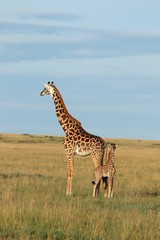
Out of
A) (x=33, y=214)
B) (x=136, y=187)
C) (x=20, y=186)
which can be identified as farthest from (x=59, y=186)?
(x=33, y=214)

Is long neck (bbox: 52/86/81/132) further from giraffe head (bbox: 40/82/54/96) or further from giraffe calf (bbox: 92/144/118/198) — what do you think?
giraffe calf (bbox: 92/144/118/198)

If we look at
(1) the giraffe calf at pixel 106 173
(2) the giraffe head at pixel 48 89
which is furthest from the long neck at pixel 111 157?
(2) the giraffe head at pixel 48 89

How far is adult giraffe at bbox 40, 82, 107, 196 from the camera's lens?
15.2 metres

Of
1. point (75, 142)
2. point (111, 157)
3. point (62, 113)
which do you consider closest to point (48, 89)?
point (62, 113)

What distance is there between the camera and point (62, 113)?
16.4 m

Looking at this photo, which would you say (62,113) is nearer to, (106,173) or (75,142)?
(75,142)

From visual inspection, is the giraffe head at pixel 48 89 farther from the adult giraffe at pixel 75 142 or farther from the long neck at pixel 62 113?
the long neck at pixel 62 113

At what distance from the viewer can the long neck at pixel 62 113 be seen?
16.2 meters

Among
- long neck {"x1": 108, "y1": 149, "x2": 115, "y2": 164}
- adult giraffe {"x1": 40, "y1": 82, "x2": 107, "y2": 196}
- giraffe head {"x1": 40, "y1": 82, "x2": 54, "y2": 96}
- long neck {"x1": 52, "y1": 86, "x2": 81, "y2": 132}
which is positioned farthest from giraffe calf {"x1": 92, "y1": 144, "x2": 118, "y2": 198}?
giraffe head {"x1": 40, "y1": 82, "x2": 54, "y2": 96}

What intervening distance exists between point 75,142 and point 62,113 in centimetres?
137

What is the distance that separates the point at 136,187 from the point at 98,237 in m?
9.52

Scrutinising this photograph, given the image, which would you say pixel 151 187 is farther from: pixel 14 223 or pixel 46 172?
pixel 14 223

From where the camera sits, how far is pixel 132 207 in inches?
491

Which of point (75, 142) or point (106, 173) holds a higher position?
point (75, 142)
